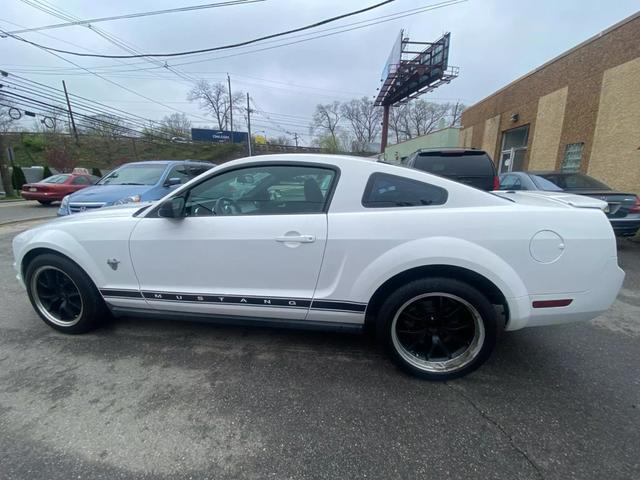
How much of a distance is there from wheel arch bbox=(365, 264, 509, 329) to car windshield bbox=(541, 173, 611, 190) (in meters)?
5.32

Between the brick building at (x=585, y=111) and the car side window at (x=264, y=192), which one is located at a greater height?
the brick building at (x=585, y=111)

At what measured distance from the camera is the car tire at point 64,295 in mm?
2646

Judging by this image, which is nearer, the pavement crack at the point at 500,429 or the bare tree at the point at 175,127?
the pavement crack at the point at 500,429

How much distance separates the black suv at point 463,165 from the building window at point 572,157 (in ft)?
23.8

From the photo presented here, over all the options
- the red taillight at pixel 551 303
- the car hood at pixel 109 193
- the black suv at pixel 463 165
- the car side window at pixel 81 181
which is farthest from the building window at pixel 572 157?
the car side window at pixel 81 181

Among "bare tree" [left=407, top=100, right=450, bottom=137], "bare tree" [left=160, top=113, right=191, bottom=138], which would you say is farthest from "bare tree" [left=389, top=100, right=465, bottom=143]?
"bare tree" [left=160, top=113, right=191, bottom=138]

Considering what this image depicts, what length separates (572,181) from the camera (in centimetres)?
611

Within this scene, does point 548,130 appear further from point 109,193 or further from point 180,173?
point 109,193

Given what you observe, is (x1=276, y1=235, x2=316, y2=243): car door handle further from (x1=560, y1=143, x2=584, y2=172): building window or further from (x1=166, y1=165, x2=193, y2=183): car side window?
(x1=560, y1=143, x2=584, y2=172): building window

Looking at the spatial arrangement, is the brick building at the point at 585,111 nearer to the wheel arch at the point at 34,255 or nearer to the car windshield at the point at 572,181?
the car windshield at the point at 572,181

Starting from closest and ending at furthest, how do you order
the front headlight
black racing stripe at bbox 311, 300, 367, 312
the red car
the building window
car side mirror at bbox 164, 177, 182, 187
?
black racing stripe at bbox 311, 300, 367, 312 < the front headlight < car side mirror at bbox 164, 177, 182, 187 < the building window < the red car

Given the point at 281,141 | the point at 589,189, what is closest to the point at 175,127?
the point at 281,141

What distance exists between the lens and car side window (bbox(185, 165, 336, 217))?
227cm

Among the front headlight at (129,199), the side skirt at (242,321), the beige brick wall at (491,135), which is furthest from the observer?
the beige brick wall at (491,135)
